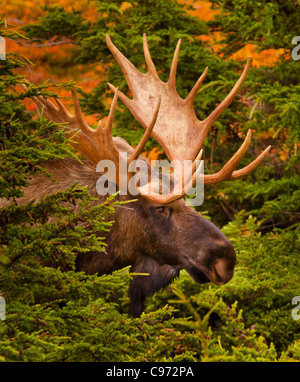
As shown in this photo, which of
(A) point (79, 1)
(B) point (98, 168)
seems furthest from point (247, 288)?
(A) point (79, 1)

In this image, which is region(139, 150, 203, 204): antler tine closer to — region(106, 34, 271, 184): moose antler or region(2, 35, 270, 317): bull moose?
region(2, 35, 270, 317): bull moose

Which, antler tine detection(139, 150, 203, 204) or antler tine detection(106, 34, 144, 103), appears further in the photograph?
antler tine detection(106, 34, 144, 103)

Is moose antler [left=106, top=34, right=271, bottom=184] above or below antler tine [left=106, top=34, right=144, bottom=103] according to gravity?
below

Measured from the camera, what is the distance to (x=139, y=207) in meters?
4.08

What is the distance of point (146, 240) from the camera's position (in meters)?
4.05

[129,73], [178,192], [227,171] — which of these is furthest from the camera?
[129,73]

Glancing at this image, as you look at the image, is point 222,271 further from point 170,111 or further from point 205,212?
point 170,111

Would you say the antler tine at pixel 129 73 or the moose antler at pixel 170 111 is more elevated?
the antler tine at pixel 129 73

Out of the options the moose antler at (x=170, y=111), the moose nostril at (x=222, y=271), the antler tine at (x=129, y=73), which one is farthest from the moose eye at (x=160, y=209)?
the antler tine at (x=129, y=73)

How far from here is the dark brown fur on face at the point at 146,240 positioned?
3.89 metres

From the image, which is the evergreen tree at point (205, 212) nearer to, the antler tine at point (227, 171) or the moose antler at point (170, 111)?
the antler tine at point (227, 171)

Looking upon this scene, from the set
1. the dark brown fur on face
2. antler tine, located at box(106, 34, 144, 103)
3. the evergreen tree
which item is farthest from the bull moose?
antler tine, located at box(106, 34, 144, 103)

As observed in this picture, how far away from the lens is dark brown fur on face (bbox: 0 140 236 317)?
389 cm

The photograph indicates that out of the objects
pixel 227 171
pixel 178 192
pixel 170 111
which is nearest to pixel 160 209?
pixel 178 192
